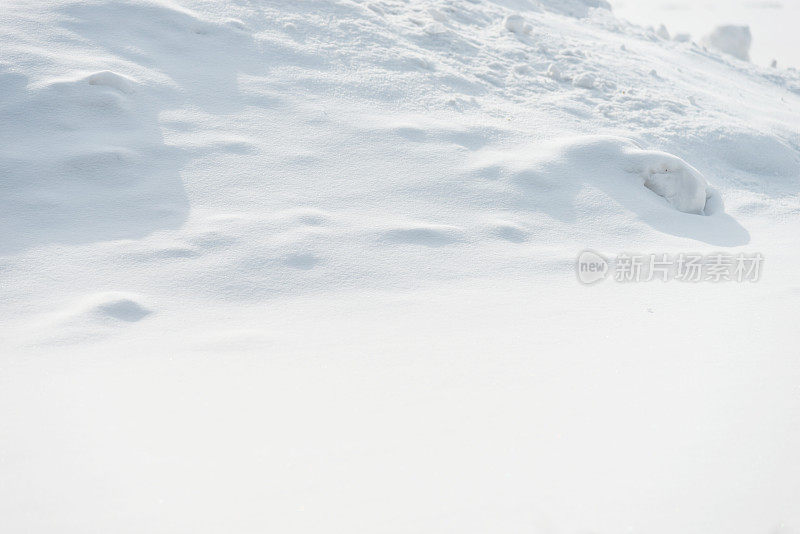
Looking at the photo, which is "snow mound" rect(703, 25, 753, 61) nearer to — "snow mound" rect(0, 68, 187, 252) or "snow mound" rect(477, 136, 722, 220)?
"snow mound" rect(477, 136, 722, 220)

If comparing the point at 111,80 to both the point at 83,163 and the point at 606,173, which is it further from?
the point at 606,173

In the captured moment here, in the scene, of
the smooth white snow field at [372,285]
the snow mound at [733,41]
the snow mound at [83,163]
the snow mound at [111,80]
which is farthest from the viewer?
the snow mound at [733,41]

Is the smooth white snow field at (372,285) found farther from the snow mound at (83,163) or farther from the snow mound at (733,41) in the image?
the snow mound at (733,41)

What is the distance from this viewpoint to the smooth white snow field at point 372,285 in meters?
1.41

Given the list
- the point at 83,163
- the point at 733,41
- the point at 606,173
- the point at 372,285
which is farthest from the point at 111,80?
the point at 733,41

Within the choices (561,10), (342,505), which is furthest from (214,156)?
(561,10)

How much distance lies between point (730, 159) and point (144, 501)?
342 centimetres

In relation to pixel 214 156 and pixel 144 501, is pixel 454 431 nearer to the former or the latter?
pixel 144 501

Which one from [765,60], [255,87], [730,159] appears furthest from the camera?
[765,60]

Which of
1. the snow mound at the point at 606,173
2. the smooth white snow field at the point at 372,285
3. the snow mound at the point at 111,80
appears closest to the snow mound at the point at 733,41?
the smooth white snow field at the point at 372,285

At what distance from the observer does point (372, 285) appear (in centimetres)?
230

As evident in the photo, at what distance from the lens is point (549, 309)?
2.21m

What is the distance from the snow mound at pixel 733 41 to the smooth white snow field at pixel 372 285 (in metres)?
3.66

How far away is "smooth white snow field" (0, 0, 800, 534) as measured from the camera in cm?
141
